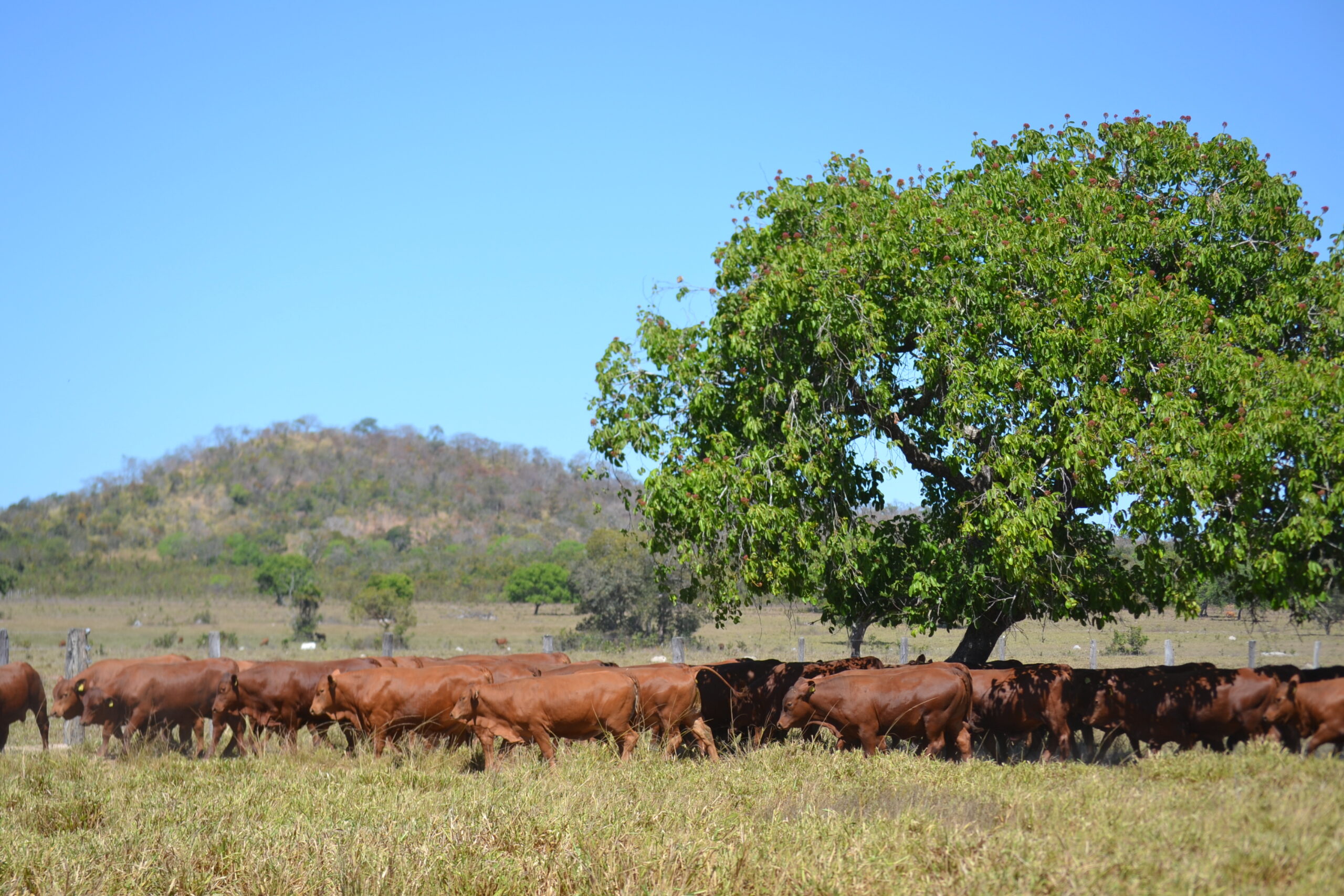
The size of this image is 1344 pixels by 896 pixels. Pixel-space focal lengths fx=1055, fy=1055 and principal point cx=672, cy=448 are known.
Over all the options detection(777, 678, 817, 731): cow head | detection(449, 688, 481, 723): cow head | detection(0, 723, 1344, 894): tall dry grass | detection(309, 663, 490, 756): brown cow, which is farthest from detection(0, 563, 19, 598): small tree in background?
detection(777, 678, 817, 731): cow head

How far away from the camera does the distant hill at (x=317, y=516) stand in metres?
68.9

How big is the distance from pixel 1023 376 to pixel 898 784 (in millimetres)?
4630

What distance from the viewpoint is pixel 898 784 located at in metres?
9.16

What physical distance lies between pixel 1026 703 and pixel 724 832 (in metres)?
5.55

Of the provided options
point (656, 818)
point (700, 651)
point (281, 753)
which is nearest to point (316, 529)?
point (700, 651)

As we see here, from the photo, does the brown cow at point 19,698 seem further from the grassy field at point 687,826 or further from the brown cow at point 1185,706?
the brown cow at point 1185,706

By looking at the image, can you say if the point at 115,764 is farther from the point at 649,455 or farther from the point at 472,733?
the point at 649,455

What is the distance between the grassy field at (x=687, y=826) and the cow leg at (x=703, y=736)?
40cm

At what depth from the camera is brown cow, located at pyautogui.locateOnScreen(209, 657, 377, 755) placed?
14.0 meters

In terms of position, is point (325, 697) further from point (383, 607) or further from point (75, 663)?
point (383, 607)

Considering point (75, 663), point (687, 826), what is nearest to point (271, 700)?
point (75, 663)

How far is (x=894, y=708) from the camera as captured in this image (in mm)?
11531

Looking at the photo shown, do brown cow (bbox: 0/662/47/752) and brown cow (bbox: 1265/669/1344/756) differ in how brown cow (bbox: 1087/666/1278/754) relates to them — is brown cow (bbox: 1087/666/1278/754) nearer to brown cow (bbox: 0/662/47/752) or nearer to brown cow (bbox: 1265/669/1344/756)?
brown cow (bbox: 1265/669/1344/756)

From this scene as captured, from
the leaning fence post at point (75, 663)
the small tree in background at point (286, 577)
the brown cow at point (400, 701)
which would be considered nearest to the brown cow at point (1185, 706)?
the brown cow at point (400, 701)
